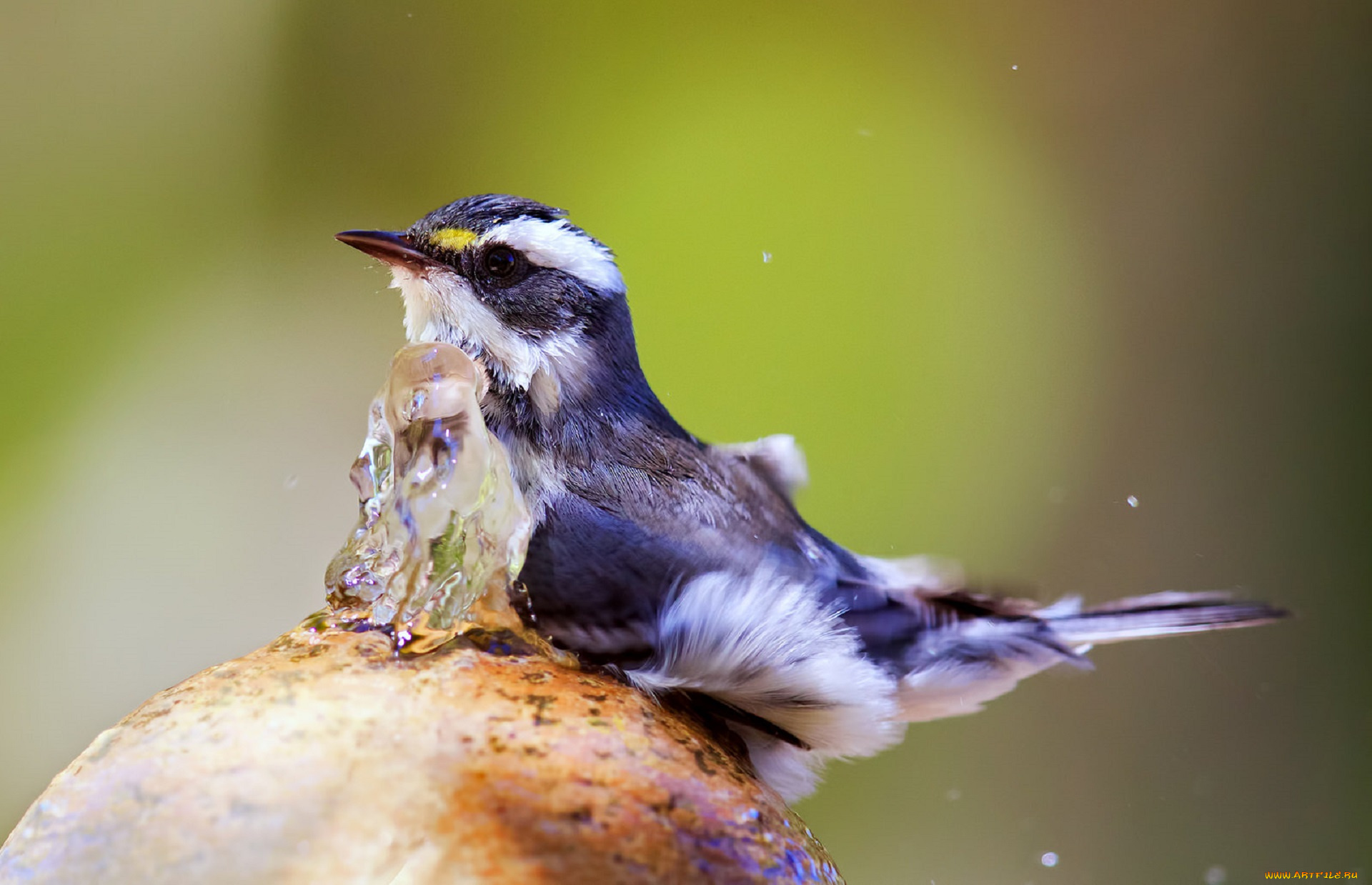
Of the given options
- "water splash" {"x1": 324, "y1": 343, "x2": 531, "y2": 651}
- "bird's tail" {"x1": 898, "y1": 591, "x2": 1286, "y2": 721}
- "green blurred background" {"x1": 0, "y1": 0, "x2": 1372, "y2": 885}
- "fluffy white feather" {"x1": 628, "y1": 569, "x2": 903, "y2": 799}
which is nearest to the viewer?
"water splash" {"x1": 324, "y1": 343, "x2": 531, "y2": 651}

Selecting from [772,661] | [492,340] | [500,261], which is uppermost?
[500,261]

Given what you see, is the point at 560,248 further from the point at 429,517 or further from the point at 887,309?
the point at 887,309

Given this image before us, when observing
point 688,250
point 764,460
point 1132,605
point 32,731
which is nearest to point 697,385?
point 688,250

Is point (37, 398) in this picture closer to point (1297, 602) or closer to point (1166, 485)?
point (1166, 485)

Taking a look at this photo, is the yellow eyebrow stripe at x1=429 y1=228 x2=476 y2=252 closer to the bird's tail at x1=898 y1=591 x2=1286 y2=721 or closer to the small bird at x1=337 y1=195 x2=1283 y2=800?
the small bird at x1=337 y1=195 x2=1283 y2=800

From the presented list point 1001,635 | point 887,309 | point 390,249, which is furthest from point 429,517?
point 887,309

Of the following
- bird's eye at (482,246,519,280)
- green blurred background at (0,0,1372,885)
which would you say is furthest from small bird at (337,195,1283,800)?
green blurred background at (0,0,1372,885)

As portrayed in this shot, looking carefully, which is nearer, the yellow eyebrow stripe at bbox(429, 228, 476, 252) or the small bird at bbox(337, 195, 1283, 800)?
the small bird at bbox(337, 195, 1283, 800)
